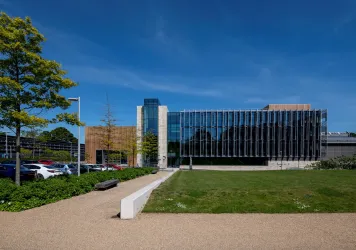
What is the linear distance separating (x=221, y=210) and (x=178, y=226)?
2236mm

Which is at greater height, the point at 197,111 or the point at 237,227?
the point at 197,111

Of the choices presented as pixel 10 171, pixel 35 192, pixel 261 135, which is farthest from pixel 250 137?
pixel 35 192

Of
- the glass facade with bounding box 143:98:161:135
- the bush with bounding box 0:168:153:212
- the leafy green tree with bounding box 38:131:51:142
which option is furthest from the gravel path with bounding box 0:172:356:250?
the glass facade with bounding box 143:98:161:135

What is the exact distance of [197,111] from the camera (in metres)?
60.8

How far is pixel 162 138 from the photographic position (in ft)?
203

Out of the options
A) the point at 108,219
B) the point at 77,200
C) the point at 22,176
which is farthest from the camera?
the point at 22,176

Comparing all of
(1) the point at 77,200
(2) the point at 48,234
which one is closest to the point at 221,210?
(2) the point at 48,234

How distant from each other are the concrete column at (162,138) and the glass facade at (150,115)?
87cm

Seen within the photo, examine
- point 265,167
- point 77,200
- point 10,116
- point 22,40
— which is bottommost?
point 265,167

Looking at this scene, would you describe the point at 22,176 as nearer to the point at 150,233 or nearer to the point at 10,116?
the point at 10,116

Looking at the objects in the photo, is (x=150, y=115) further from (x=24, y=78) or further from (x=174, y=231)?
(x=174, y=231)

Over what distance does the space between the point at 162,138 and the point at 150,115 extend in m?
5.70

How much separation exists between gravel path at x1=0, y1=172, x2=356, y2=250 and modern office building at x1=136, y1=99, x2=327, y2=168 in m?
49.3

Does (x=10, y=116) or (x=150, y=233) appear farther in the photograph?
(x=10, y=116)
